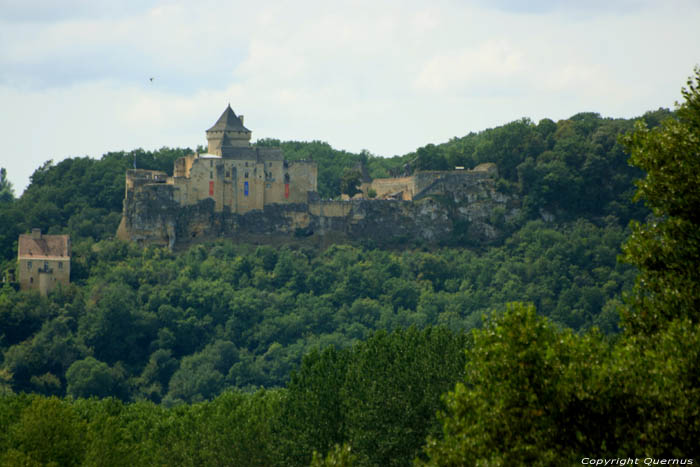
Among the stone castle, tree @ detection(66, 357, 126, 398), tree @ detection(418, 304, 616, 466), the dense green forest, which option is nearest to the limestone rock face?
the stone castle

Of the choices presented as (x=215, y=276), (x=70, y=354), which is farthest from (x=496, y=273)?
(x=70, y=354)

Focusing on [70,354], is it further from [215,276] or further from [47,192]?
[47,192]

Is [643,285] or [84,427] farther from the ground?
[643,285]

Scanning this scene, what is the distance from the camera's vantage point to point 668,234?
23.5 m

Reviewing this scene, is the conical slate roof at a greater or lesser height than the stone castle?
greater

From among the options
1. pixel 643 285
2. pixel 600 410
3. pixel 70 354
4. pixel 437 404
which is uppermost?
pixel 643 285

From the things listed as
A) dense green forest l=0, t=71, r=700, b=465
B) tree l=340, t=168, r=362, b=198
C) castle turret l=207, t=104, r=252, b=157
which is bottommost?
dense green forest l=0, t=71, r=700, b=465

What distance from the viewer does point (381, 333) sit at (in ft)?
138

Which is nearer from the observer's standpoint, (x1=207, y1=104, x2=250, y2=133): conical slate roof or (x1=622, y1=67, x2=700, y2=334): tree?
(x1=622, y1=67, x2=700, y2=334): tree

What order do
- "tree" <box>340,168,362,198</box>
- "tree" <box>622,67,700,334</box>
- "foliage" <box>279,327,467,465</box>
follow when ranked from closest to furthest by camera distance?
"tree" <box>622,67,700,334</box> < "foliage" <box>279,327,467,465</box> < "tree" <box>340,168,362,198</box>

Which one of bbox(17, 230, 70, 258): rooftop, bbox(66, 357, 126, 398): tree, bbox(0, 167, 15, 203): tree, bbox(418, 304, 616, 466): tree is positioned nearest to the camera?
bbox(418, 304, 616, 466): tree

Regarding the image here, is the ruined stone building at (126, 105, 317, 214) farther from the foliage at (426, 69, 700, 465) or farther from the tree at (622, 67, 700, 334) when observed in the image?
the foliage at (426, 69, 700, 465)

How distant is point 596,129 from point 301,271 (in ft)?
86.4

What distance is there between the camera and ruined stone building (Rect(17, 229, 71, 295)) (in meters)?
81.2
